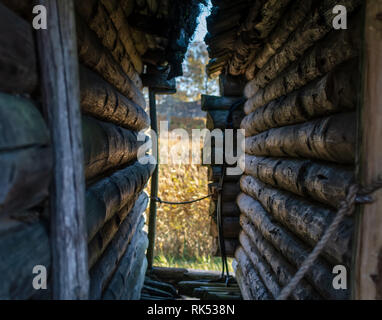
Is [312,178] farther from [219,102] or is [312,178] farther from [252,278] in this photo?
[219,102]

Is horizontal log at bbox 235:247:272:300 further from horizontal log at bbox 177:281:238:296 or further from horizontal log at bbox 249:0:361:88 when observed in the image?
horizontal log at bbox 249:0:361:88

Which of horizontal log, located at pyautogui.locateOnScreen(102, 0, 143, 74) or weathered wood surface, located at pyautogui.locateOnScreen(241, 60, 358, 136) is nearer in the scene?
weathered wood surface, located at pyautogui.locateOnScreen(241, 60, 358, 136)

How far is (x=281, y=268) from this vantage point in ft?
7.59

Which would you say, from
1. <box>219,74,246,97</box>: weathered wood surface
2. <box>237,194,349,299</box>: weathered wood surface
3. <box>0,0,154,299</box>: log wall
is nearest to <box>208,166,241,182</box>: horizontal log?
<box>237,194,349,299</box>: weathered wood surface

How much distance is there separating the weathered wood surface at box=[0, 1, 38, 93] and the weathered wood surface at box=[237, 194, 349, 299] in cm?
163

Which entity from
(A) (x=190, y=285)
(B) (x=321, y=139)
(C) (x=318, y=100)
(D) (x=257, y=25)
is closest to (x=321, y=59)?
(C) (x=318, y=100)

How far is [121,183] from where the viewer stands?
7.81 feet

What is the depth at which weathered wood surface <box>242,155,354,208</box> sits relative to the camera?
1481 millimetres

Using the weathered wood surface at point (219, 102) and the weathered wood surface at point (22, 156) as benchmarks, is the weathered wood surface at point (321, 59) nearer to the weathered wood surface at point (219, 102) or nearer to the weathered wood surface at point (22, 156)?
the weathered wood surface at point (22, 156)

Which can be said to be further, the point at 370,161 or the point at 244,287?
the point at 244,287

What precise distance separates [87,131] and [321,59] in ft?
4.66

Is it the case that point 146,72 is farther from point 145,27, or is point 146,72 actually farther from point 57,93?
point 57,93

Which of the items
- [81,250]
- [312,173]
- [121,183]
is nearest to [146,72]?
[121,183]

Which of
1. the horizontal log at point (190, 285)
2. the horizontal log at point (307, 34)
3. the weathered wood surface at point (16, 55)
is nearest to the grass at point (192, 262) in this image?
the horizontal log at point (190, 285)
